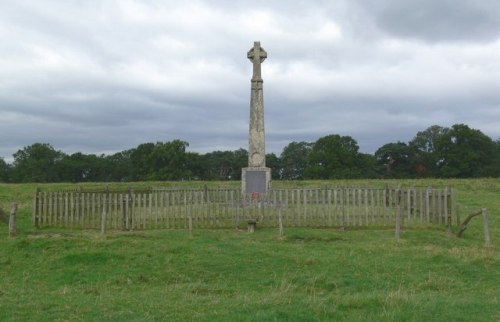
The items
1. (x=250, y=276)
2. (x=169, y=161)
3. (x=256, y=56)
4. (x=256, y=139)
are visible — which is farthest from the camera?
(x=169, y=161)

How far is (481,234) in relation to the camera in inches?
658

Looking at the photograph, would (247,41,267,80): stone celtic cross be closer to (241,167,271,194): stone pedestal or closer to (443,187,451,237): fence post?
(241,167,271,194): stone pedestal

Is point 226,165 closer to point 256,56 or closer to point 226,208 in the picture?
point 256,56

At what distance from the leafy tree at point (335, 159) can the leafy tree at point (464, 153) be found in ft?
42.0

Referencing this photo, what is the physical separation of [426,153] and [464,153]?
26.1 feet

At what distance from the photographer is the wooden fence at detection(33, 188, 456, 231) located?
17031 mm

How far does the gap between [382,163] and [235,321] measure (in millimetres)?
82438

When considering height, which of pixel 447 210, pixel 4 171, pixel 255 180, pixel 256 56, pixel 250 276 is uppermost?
pixel 256 56

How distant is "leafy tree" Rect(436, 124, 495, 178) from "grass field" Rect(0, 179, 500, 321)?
6322 centimetres

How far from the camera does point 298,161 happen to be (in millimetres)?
92250

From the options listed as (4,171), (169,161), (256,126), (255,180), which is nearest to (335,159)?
(169,161)

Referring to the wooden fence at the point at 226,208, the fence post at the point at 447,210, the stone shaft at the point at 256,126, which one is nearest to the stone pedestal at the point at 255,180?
the stone shaft at the point at 256,126

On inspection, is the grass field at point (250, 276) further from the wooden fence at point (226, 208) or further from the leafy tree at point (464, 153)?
the leafy tree at point (464, 153)

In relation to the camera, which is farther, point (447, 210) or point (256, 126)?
point (256, 126)
